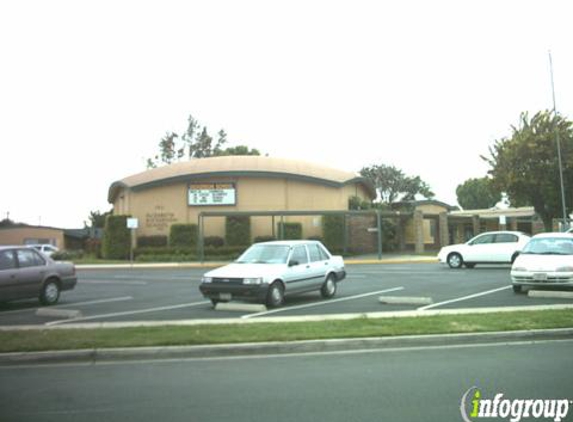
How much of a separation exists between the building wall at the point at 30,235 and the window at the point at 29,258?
4774cm

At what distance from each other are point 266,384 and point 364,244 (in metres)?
32.7

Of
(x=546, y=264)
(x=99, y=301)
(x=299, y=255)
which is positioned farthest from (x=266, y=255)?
(x=546, y=264)

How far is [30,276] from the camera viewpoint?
48.3 feet

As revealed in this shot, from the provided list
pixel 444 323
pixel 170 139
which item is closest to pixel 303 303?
pixel 444 323

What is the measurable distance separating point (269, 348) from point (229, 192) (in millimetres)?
31896

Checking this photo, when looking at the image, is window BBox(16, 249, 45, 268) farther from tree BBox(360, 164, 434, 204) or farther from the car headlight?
tree BBox(360, 164, 434, 204)

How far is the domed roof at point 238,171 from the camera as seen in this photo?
40.6m

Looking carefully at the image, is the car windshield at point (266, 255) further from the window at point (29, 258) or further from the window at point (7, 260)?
the window at point (7, 260)

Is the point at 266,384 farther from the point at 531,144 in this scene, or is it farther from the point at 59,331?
the point at 531,144

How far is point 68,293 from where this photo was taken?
1808 cm

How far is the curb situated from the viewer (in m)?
8.58

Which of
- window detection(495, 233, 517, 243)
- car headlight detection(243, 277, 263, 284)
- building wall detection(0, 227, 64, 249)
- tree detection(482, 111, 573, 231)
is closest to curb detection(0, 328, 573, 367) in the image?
car headlight detection(243, 277, 263, 284)

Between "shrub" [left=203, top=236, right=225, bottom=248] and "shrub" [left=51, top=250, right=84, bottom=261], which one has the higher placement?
"shrub" [left=203, top=236, right=225, bottom=248]

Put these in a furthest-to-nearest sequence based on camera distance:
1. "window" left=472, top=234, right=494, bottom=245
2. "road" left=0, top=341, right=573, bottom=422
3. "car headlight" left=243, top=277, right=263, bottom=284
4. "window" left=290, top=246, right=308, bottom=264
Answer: "window" left=472, top=234, right=494, bottom=245, "window" left=290, top=246, right=308, bottom=264, "car headlight" left=243, top=277, right=263, bottom=284, "road" left=0, top=341, right=573, bottom=422
